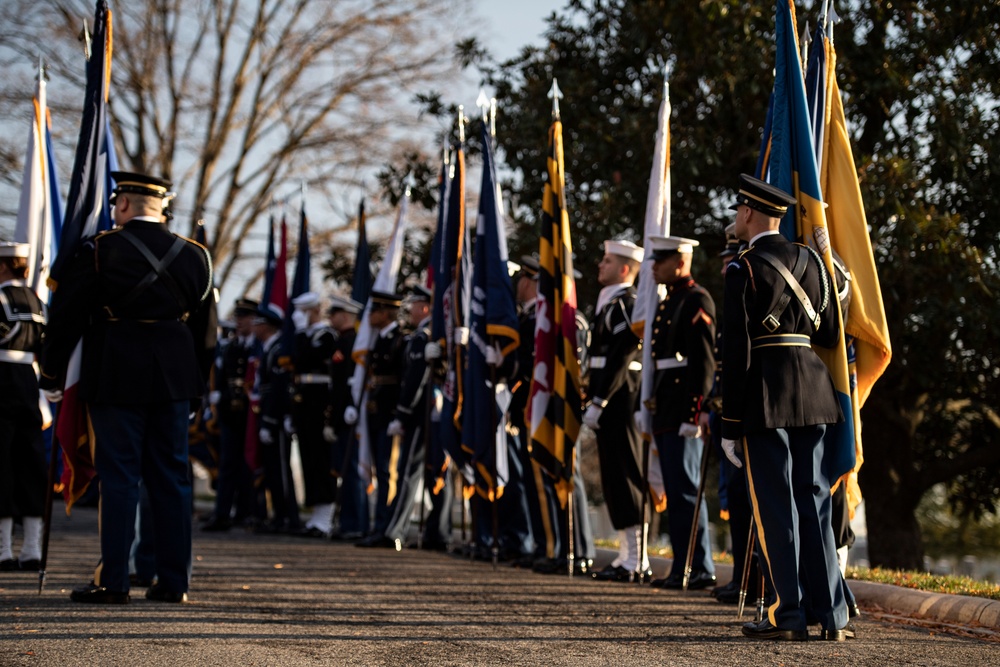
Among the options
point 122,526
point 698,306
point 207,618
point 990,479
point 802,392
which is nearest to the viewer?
point 802,392

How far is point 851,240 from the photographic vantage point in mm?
6641

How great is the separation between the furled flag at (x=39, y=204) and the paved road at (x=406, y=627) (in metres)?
2.42

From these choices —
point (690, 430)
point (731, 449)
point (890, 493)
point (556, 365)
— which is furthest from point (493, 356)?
point (890, 493)

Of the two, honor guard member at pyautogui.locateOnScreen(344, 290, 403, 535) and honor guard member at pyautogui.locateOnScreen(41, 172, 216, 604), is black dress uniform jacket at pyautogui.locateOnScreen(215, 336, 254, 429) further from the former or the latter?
honor guard member at pyautogui.locateOnScreen(41, 172, 216, 604)

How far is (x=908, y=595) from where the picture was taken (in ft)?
22.6

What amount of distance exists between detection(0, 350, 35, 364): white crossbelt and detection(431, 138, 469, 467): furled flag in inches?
124

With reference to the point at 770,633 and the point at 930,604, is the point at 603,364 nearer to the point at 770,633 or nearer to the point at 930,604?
the point at 930,604

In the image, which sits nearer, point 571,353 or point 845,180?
point 845,180

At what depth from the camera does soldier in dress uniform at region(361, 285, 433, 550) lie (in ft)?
36.5

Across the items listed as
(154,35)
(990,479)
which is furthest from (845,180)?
(154,35)

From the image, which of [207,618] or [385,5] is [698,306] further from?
[385,5]

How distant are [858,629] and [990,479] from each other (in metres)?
9.64

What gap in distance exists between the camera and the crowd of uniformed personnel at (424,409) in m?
5.72

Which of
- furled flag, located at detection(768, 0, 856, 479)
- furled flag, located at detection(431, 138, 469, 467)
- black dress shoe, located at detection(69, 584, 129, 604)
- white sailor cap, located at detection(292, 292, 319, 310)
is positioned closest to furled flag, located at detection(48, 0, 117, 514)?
black dress shoe, located at detection(69, 584, 129, 604)
